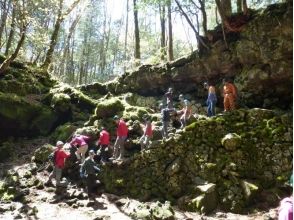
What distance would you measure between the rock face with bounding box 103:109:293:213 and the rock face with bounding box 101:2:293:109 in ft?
10.5

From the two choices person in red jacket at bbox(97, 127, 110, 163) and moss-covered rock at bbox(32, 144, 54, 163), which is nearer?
person in red jacket at bbox(97, 127, 110, 163)

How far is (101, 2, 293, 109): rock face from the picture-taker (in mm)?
16766

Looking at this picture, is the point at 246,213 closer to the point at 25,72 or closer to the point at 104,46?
the point at 25,72

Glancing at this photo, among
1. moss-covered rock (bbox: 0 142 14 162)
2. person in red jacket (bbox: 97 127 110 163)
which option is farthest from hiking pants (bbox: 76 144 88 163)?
moss-covered rock (bbox: 0 142 14 162)

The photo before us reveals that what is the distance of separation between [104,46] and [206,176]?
38303 mm

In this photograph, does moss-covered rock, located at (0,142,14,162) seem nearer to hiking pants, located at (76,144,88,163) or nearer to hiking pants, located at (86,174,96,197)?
hiking pants, located at (76,144,88,163)

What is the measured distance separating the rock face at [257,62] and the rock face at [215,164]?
3.20m

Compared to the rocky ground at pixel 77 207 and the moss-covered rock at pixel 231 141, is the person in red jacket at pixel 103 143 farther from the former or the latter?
the moss-covered rock at pixel 231 141

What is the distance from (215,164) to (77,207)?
5089 millimetres

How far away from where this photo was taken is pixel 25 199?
44.2ft

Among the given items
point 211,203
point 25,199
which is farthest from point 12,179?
point 211,203

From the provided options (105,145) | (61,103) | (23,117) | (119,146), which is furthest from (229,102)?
(23,117)

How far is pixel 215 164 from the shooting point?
1352 centimetres

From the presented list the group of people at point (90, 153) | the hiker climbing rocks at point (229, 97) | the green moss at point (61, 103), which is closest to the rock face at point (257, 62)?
the hiker climbing rocks at point (229, 97)
